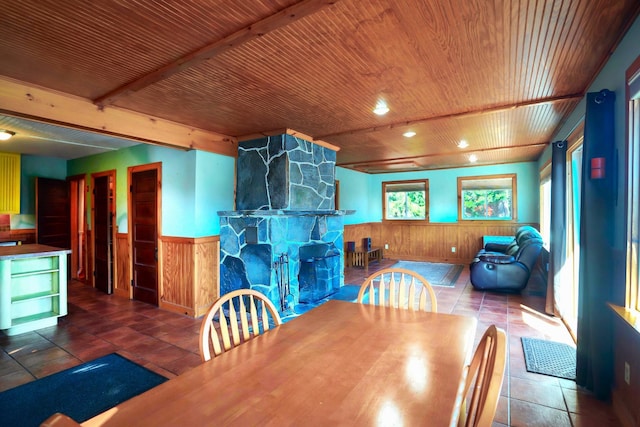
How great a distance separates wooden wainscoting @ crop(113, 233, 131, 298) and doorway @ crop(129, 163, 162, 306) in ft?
0.47

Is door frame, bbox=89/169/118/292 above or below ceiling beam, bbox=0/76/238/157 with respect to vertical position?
below

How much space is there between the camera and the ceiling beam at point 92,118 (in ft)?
8.46

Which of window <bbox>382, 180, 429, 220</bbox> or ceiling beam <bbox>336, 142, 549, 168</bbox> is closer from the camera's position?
ceiling beam <bbox>336, 142, 549, 168</bbox>

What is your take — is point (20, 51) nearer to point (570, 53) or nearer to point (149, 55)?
point (149, 55)

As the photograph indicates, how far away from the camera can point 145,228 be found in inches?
181

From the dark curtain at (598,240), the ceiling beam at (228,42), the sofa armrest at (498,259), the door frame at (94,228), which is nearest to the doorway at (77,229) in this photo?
the door frame at (94,228)

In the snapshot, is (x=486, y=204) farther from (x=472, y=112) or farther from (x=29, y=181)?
(x=29, y=181)

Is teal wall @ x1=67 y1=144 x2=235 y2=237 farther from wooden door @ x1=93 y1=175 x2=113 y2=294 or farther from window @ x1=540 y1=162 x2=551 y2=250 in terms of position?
window @ x1=540 y1=162 x2=551 y2=250

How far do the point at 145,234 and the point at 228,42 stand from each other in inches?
141

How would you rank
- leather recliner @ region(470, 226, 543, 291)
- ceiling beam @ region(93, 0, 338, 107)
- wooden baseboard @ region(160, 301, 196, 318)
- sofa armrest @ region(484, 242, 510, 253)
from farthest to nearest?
sofa armrest @ region(484, 242, 510, 253) < leather recliner @ region(470, 226, 543, 291) < wooden baseboard @ region(160, 301, 196, 318) < ceiling beam @ region(93, 0, 338, 107)

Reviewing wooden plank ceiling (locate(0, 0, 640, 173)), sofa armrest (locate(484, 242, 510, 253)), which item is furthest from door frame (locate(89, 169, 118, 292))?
sofa armrest (locate(484, 242, 510, 253))

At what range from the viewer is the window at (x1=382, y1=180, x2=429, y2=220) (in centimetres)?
816

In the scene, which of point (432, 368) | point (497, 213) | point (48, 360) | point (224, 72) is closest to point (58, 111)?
point (224, 72)

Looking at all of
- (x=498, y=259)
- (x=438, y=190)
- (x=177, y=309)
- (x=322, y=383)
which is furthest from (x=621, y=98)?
(x=438, y=190)
